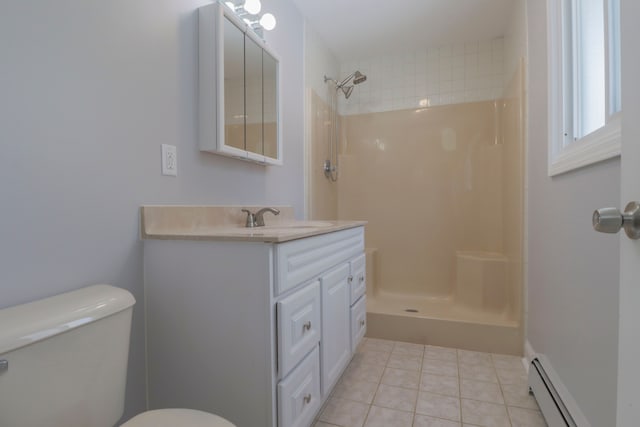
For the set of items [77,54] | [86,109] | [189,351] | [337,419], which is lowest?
[337,419]

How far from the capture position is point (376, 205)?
3094mm

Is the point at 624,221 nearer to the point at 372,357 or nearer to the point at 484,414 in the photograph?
the point at 484,414

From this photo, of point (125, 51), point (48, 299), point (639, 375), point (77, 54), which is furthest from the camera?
point (125, 51)

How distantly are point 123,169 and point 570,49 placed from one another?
73.1 inches

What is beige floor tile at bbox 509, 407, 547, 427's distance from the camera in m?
1.42

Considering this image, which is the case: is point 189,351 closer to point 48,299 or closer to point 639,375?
point 48,299

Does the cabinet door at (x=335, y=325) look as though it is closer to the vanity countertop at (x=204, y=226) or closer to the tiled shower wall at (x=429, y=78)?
the vanity countertop at (x=204, y=226)

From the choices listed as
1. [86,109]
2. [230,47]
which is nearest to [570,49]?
[230,47]

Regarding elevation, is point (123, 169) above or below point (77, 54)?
below

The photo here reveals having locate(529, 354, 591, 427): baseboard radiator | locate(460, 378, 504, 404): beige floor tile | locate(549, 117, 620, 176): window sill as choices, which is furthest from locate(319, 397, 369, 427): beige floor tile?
locate(549, 117, 620, 176): window sill

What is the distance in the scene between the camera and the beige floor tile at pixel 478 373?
1818 millimetres

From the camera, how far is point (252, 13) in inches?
61.8

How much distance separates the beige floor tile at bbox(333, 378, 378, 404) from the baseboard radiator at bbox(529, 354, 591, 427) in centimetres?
74

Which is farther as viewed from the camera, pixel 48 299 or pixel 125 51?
pixel 125 51
